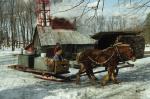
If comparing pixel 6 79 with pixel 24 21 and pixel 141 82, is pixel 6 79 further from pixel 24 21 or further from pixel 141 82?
pixel 24 21

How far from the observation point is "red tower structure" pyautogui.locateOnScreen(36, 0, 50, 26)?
28603 millimetres

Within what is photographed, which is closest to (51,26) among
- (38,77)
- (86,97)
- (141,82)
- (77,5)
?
(38,77)

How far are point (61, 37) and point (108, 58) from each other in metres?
12.9

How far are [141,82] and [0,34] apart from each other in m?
56.3

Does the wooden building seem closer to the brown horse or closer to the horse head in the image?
the brown horse

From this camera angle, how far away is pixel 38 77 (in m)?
19.2

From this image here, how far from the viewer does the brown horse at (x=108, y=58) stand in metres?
16.0

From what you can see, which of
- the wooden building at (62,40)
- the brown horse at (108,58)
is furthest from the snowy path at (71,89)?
the wooden building at (62,40)

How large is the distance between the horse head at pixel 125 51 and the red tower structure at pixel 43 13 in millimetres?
13436

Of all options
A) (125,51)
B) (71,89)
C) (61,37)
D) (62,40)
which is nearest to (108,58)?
(125,51)

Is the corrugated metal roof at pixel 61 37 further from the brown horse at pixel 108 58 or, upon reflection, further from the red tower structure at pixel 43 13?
the brown horse at pixel 108 58

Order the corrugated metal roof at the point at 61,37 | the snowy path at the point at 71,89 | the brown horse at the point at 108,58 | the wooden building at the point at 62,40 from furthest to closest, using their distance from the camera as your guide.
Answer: the corrugated metal roof at the point at 61,37 < the wooden building at the point at 62,40 < the brown horse at the point at 108,58 < the snowy path at the point at 71,89

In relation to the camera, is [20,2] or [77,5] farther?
[20,2]

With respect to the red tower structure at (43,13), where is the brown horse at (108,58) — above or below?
below
